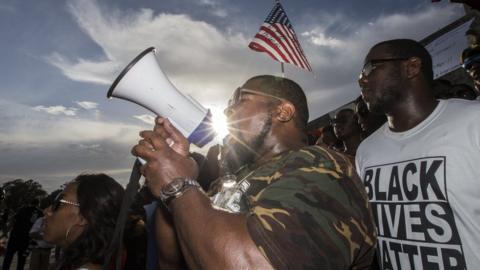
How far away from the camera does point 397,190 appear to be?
6.66 ft

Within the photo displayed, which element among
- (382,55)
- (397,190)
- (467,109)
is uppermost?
(382,55)

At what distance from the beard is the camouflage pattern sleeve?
552 millimetres

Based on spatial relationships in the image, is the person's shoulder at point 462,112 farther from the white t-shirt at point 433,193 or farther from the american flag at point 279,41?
the american flag at point 279,41

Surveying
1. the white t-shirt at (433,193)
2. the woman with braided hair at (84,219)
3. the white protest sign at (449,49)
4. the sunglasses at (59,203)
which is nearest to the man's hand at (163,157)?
the white t-shirt at (433,193)

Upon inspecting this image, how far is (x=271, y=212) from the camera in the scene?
3.86 ft

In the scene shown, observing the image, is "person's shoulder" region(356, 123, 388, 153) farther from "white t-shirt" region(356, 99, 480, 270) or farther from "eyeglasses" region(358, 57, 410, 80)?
"eyeglasses" region(358, 57, 410, 80)

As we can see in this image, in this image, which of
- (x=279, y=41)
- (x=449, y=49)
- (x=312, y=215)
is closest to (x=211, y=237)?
(x=312, y=215)

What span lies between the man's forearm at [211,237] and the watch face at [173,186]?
40mm

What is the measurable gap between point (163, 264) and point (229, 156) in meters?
0.82

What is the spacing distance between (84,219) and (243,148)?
1752mm

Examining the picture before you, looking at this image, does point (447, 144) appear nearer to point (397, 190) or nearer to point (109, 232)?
point (397, 190)

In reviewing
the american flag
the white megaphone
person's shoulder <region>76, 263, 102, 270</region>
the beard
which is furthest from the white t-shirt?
the american flag

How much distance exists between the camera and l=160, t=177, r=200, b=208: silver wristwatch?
1.31 meters

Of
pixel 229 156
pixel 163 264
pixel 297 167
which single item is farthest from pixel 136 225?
pixel 297 167
